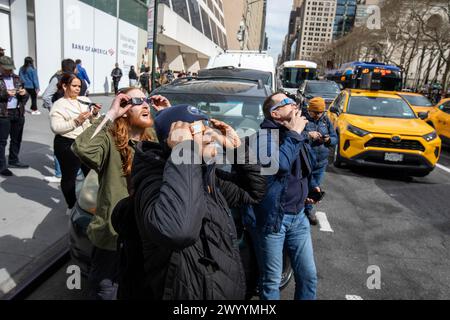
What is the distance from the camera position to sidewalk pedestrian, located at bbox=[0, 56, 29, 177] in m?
5.41

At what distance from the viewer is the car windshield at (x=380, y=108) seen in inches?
317

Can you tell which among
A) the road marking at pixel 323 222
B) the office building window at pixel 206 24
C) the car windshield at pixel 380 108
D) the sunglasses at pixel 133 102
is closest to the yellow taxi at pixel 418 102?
the car windshield at pixel 380 108

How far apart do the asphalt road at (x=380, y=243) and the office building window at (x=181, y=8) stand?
31.9 meters

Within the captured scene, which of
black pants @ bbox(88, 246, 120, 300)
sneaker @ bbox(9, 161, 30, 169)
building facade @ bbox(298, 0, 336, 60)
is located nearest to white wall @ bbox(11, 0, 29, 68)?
sneaker @ bbox(9, 161, 30, 169)

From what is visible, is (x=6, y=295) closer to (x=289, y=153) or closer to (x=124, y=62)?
(x=289, y=153)

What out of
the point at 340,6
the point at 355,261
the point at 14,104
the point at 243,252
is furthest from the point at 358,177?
the point at 340,6

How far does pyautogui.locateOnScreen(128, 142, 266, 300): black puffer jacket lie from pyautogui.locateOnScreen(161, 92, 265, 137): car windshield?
235cm

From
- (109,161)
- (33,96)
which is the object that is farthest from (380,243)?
(33,96)

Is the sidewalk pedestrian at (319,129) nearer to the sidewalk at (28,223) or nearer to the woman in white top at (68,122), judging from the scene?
the woman in white top at (68,122)

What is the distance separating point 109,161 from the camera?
2400mm

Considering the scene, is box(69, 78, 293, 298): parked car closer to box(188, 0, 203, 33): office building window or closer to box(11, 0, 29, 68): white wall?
box(11, 0, 29, 68): white wall

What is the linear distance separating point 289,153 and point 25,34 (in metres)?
13.4

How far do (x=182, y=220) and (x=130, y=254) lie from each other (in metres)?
0.38
